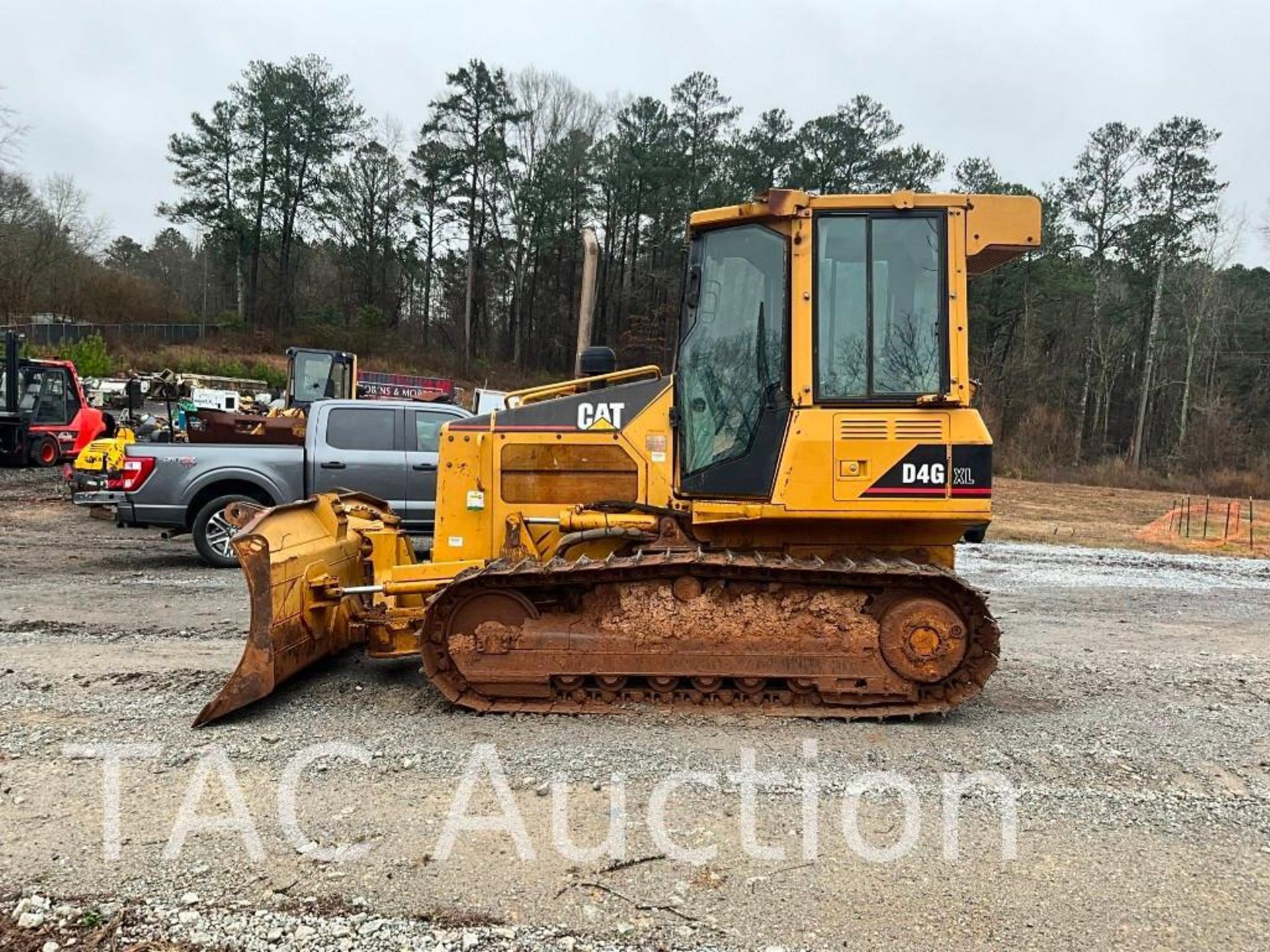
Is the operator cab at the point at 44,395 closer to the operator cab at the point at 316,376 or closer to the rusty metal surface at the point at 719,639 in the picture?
the operator cab at the point at 316,376

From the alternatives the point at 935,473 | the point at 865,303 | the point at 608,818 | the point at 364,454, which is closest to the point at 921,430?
the point at 935,473

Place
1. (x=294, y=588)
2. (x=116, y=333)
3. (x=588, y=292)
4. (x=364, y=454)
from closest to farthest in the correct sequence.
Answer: (x=294, y=588) < (x=588, y=292) < (x=364, y=454) < (x=116, y=333)

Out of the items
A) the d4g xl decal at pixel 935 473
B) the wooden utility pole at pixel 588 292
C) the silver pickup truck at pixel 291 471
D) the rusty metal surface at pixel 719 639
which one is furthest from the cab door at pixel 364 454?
the d4g xl decal at pixel 935 473

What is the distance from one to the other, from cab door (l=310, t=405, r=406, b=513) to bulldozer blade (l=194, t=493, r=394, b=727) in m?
3.49

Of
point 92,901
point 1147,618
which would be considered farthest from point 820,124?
point 92,901

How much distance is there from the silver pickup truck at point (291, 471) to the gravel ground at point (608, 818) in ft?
10.7

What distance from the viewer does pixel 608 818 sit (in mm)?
3400

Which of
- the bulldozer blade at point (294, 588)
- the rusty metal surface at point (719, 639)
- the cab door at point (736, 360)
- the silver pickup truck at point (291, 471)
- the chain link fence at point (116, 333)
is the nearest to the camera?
the bulldozer blade at point (294, 588)

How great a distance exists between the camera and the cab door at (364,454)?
9.37m

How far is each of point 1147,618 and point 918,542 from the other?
4.60m

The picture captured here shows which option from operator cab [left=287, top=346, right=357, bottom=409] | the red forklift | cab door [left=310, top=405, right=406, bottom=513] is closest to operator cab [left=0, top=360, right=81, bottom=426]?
the red forklift

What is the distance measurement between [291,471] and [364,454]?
79cm

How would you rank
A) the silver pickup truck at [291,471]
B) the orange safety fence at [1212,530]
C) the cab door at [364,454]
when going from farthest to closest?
the orange safety fence at [1212,530] → the cab door at [364,454] → the silver pickup truck at [291,471]

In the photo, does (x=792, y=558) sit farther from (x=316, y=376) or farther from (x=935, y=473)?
(x=316, y=376)
